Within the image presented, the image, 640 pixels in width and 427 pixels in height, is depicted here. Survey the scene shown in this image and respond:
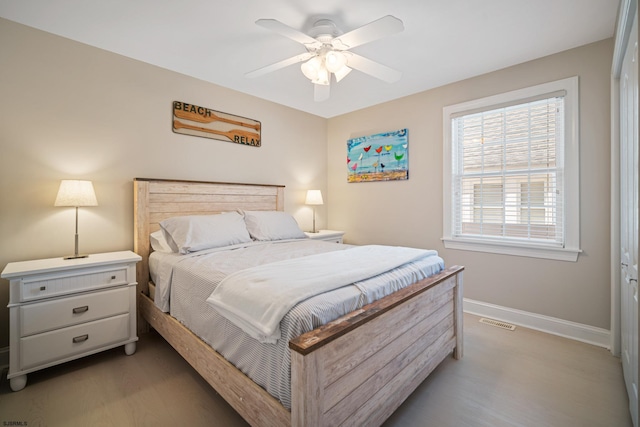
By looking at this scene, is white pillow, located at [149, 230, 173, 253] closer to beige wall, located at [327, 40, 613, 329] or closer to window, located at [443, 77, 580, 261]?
beige wall, located at [327, 40, 613, 329]

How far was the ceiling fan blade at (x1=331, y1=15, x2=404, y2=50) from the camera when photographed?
1.63 meters

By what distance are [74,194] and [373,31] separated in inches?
93.2

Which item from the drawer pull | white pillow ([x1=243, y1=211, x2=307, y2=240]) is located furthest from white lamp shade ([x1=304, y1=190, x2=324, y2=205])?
the drawer pull

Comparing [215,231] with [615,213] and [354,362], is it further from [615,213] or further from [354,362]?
[615,213]

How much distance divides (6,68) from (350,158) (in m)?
3.42

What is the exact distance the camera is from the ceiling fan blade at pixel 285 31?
1.70 meters

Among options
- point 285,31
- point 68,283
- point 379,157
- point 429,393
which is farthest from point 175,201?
point 429,393

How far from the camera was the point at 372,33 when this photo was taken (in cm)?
177

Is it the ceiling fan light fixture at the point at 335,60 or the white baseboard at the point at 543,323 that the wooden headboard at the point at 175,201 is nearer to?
the ceiling fan light fixture at the point at 335,60

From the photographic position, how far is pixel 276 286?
4.51 feet

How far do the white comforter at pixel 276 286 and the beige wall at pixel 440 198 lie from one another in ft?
5.40

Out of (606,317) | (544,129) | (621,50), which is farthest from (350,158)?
(606,317)

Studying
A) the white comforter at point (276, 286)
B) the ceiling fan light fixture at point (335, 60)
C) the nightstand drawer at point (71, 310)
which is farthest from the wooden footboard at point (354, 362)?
the ceiling fan light fixture at point (335, 60)

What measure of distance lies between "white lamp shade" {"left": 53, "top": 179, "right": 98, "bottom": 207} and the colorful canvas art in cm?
299
